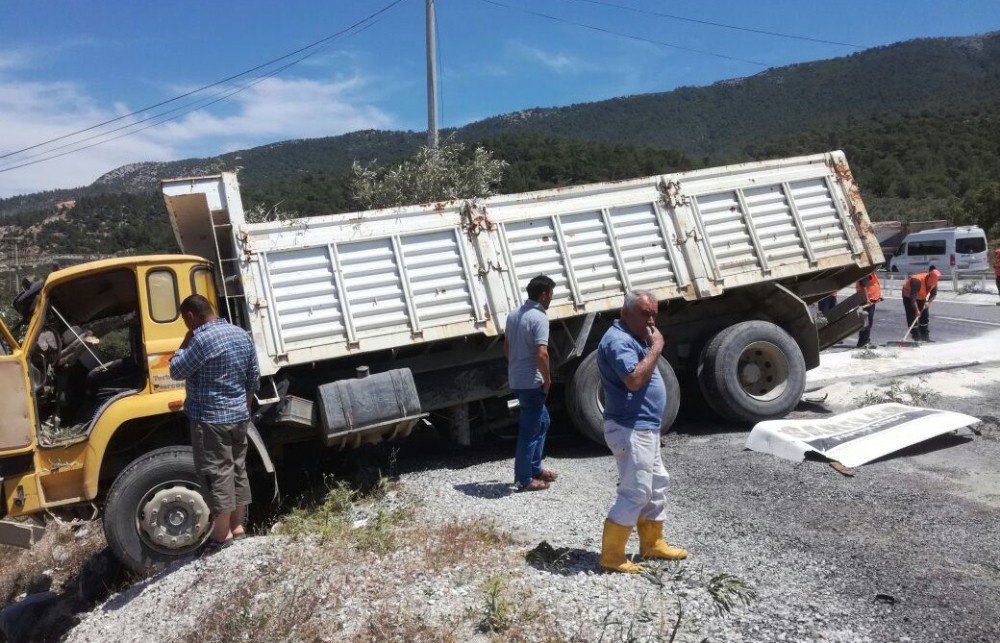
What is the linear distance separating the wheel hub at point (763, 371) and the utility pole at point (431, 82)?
26.6 ft

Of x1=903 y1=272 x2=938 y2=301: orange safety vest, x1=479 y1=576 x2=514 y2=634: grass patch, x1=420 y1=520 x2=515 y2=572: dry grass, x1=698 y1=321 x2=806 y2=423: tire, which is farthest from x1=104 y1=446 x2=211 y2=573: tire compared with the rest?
x1=903 y1=272 x2=938 y2=301: orange safety vest

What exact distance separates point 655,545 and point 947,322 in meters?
14.6

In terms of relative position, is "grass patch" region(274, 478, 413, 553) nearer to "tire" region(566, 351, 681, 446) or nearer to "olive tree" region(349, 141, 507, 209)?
"tire" region(566, 351, 681, 446)

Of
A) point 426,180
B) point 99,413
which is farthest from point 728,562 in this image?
point 426,180

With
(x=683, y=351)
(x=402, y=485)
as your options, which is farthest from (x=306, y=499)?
(x=683, y=351)

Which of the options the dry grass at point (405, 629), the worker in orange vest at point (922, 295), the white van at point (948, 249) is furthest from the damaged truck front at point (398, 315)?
the white van at point (948, 249)

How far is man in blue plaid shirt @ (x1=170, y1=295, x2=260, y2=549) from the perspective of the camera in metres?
5.09

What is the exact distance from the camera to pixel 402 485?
6590 mm

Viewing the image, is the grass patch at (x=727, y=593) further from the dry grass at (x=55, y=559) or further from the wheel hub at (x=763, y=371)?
the dry grass at (x=55, y=559)

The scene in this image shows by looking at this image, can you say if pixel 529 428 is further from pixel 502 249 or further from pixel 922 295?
pixel 922 295

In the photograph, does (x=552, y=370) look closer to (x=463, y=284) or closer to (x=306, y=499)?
(x=463, y=284)

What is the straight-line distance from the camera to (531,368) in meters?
5.85

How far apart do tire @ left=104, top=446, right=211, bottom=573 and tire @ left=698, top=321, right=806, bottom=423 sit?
4.75 m

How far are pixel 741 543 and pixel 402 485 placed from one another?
9.70ft
